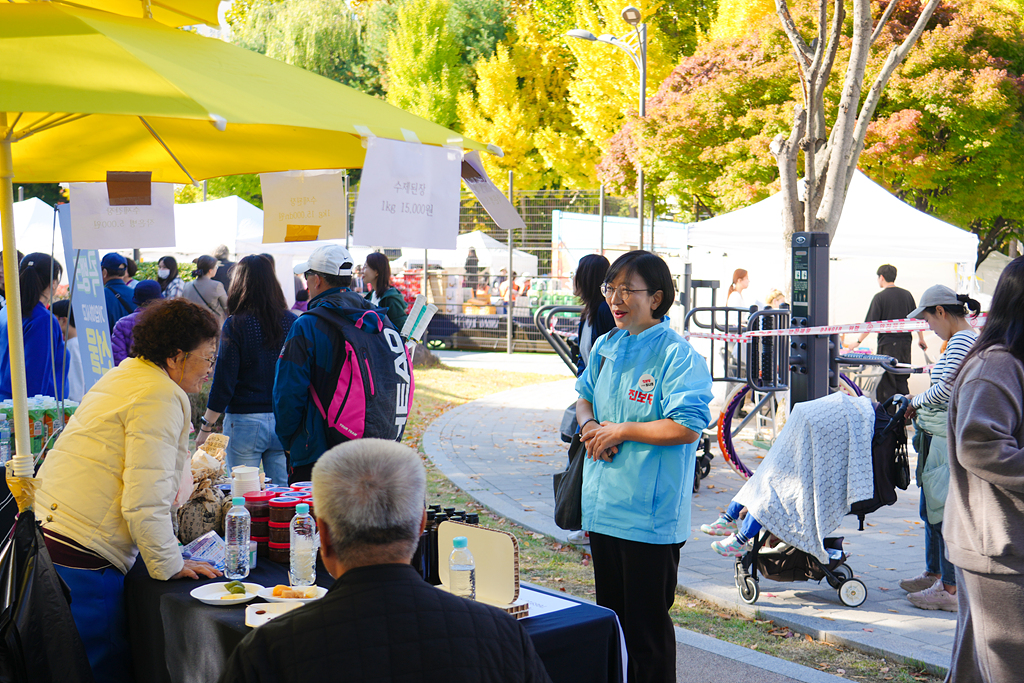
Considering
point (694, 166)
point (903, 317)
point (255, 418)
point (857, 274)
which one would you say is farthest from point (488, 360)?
point (255, 418)

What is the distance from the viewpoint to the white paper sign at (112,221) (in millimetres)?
4383

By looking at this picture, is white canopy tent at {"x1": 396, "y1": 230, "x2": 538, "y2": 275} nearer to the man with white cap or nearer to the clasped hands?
the man with white cap

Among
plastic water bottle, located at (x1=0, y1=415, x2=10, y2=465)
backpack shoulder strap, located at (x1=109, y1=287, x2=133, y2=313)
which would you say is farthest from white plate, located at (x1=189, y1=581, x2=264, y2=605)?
backpack shoulder strap, located at (x1=109, y1=287, x2=133, y2=313)

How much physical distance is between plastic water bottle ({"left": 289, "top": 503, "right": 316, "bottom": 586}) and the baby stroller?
3.15 meters

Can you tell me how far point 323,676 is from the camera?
5.89 ft

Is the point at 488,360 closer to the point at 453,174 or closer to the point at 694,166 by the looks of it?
the point at 694,166

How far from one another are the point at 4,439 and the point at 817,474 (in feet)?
16.1

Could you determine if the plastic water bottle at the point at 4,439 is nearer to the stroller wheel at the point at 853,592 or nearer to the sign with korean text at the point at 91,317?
the sign with korean text at the point at 91,317

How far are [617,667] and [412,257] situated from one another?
80.1ft

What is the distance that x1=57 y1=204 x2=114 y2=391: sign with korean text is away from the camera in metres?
6.31

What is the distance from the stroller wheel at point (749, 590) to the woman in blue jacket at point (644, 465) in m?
1.98

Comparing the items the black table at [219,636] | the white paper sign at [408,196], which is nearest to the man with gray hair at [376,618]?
the black table at [219,636]

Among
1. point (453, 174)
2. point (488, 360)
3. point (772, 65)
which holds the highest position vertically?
point (772, 65)

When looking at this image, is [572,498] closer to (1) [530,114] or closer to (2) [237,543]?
(2) [237,543]
